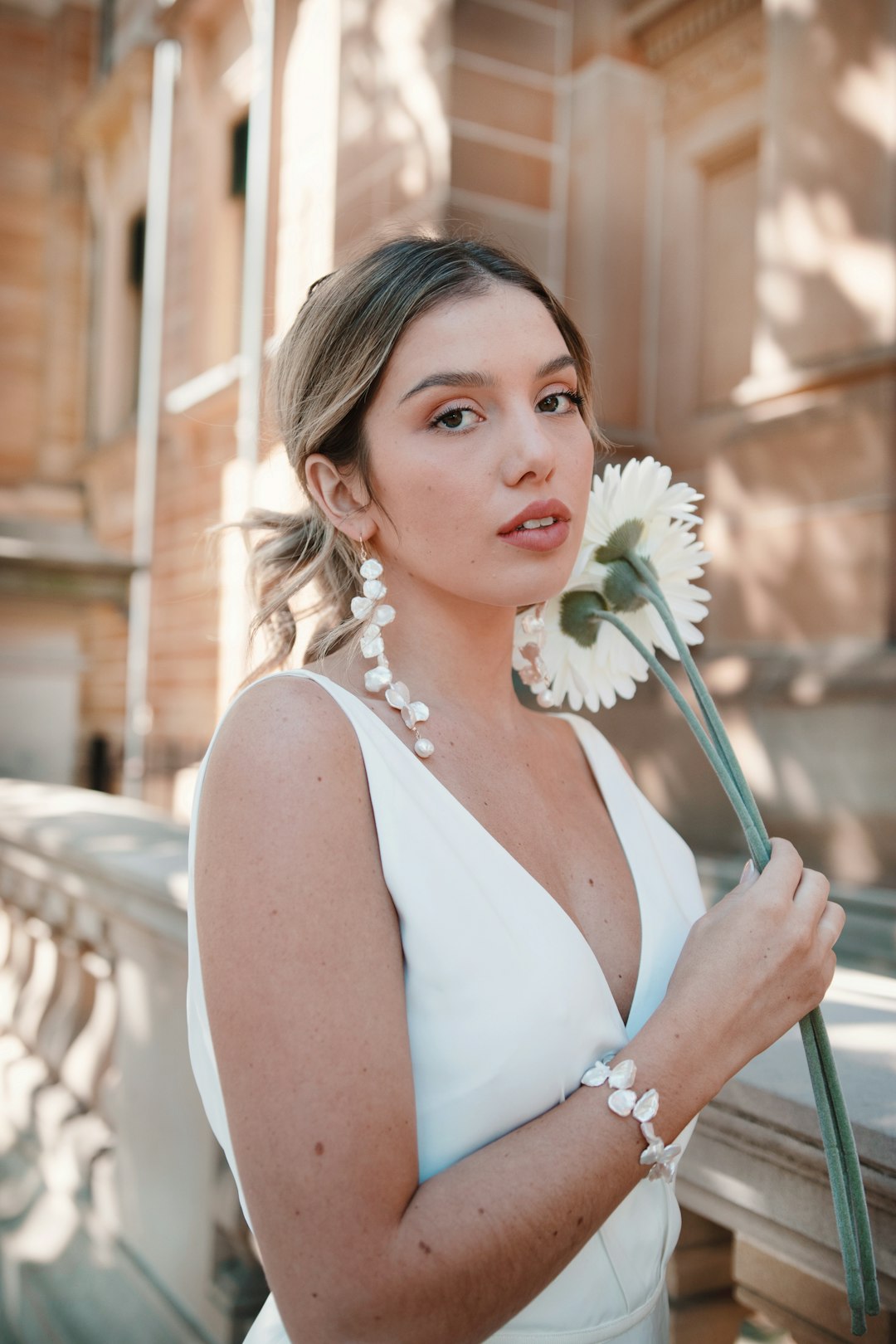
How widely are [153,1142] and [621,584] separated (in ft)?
6.32

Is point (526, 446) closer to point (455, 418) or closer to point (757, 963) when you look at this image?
point (455, 418)

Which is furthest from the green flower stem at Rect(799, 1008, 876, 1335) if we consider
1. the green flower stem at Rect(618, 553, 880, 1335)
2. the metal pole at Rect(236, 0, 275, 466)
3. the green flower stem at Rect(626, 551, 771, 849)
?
the metal pole at Rect(236, 0, 275, 466)

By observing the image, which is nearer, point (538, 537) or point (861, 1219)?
point (861, 1219)

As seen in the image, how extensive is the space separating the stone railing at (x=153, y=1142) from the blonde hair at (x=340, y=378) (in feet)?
2.90

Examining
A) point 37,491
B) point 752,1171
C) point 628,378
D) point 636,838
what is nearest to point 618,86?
point 628,378

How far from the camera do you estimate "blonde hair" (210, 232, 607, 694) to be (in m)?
1.42

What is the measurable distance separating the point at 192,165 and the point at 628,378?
4.90 metres

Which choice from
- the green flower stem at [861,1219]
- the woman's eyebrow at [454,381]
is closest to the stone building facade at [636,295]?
the woman's eyebrow at [454,381]

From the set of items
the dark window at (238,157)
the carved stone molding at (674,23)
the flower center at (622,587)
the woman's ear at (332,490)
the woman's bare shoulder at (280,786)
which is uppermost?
the dark window at (238,157)

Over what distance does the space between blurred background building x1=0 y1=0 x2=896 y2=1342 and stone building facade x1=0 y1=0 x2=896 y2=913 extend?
0.6 inches

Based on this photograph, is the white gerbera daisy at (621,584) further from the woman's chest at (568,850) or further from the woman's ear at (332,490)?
the woman's ear at (332,490)

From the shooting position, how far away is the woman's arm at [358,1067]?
3.41 ft

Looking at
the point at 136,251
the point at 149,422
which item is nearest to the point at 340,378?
the point at 149,422

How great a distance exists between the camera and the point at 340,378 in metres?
1.45
